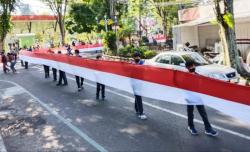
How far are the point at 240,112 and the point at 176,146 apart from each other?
1.62m

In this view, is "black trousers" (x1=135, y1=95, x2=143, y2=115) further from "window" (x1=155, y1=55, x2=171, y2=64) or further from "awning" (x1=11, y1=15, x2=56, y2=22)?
"awning" (x1=11, y1=15, x2=56, y2=22)

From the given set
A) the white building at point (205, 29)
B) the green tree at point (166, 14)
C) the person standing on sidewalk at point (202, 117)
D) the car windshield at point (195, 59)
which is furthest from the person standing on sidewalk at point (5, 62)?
the person standing on sidewalk at point (202, 117)

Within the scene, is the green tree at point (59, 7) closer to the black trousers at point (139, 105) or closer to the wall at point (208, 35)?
the wall at point (208, 35)

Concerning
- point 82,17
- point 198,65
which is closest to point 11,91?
point 198,65

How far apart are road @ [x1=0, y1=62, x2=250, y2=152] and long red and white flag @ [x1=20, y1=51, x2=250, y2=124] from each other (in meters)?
0.76

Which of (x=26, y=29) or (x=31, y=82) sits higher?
(x=26, y=29)


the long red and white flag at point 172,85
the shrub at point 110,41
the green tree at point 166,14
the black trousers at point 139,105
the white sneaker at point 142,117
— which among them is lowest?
the white sneaker at point 142,117

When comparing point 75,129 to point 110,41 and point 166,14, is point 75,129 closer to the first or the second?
point 110,41

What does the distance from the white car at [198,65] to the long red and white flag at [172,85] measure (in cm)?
298

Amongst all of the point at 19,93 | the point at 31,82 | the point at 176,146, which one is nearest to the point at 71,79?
the point at 31,82

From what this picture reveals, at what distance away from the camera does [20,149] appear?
32.2 ft

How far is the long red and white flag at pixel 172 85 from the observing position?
8148 millimetres

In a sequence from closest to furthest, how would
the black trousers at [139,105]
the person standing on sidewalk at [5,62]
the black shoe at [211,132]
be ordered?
the black shoe at [211,132] → the black trousers at [139,105] → the person standing on sidewalk at [5,62]

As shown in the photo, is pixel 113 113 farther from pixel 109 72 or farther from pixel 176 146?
pixel 176 146
